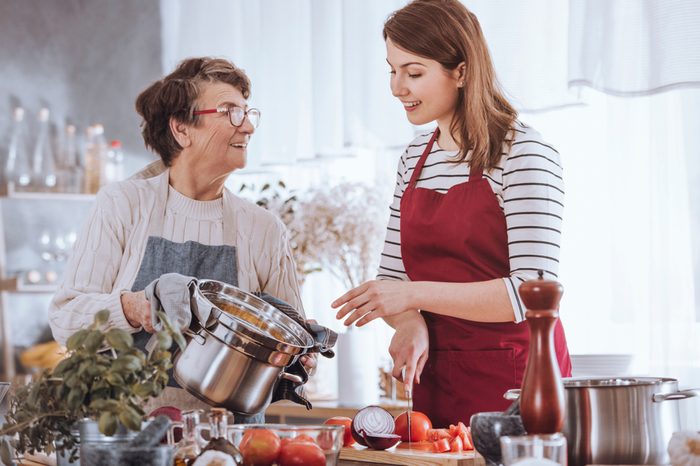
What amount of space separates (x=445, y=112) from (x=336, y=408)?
1194 mm

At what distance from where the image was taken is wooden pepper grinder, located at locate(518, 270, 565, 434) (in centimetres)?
99

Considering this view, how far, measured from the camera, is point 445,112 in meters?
1.84

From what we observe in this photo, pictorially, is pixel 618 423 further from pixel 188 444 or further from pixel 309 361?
pixel 309 361

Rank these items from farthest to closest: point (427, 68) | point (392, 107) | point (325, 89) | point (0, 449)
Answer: point (325, 89) < point (392, 107) < point (427, 68) < point (0, 449)

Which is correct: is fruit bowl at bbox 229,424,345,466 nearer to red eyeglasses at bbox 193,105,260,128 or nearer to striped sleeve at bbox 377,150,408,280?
striped sleeve at bbox 377,150,408,280

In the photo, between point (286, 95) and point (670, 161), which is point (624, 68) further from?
point (286, 95)

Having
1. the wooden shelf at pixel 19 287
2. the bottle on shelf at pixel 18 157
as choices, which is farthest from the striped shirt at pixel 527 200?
the bottle on shelf at pixel 18 157

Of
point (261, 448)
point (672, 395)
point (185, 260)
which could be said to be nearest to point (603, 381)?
point (672, 395)

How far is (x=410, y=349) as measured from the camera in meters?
1.69

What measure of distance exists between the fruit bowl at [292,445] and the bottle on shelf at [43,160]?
2885 millimetres

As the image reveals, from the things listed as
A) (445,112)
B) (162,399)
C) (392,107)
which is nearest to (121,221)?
(162,399)

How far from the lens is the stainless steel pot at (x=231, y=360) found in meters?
1.43

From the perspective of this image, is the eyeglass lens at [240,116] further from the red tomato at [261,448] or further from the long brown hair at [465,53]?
the red tomato at [261,448]

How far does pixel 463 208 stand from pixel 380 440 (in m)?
0.54
